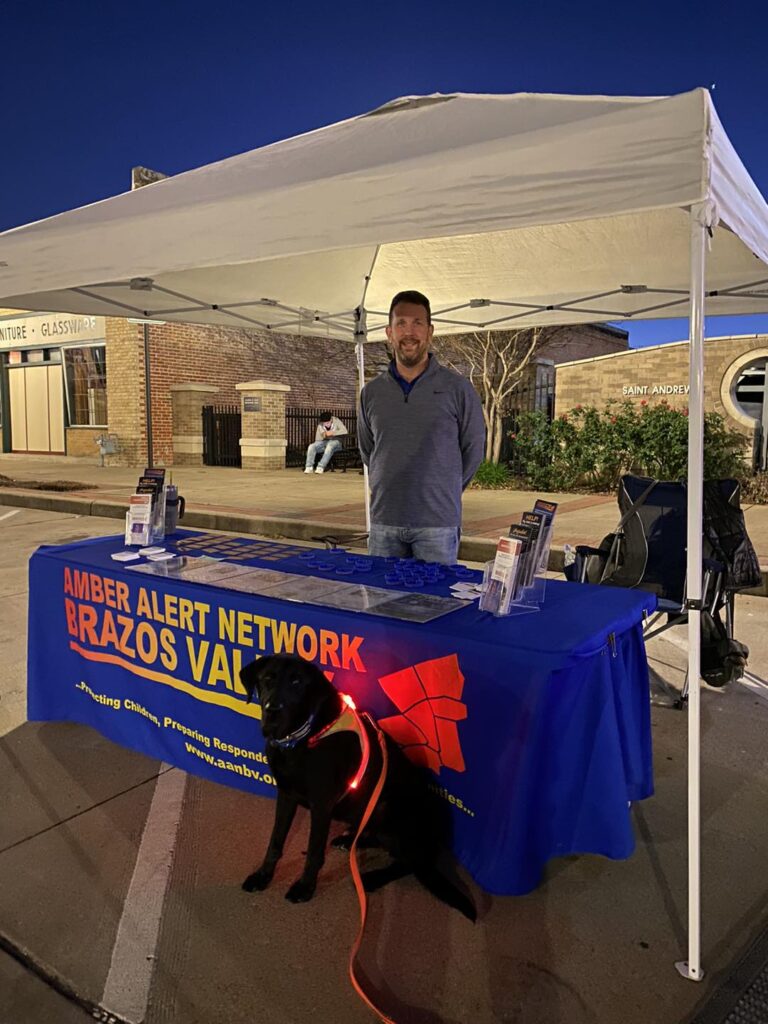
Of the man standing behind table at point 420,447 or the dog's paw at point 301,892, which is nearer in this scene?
the dog's paw at point 301,892

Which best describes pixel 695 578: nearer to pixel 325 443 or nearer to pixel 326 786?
pixel 326 786

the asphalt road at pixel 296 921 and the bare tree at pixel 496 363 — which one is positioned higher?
the bare tree at pixel 496 363

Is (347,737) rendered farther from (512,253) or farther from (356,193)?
(512,253)

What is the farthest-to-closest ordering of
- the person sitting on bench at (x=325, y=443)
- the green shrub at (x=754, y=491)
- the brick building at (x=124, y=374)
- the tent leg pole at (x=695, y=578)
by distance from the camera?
the brick building at (x=124, y=374) → the person sitting on bench at (x=325, y=443) → the green shrub at (x=754, y=491) → the tent leg pole at (x=695, y=578)

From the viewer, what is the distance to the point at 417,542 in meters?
3.60

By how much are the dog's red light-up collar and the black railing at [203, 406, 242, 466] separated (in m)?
16.8

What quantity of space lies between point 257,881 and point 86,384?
18887mm

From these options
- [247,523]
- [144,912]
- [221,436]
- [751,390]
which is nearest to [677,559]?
[144,912]

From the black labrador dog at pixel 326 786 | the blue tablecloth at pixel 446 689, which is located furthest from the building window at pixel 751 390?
the black labrador dog at pixel 326 786

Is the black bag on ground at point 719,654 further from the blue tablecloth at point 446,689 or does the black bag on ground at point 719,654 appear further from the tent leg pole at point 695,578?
the tent leg pole at point 695,578

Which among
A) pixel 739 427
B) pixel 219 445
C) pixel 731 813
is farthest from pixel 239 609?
pixel 219 445

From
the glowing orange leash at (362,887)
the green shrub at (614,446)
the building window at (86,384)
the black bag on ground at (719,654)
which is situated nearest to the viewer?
the glowing orange leash at (362,887)

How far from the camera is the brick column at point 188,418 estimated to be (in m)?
17.9

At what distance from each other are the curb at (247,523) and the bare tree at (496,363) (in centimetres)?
658
